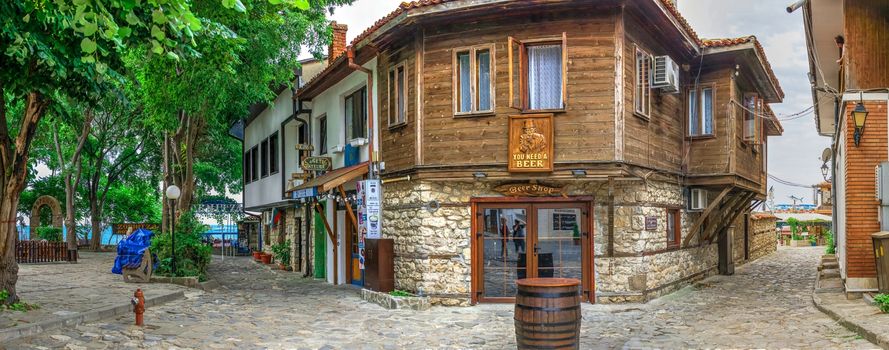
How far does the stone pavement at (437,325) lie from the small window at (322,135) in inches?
186

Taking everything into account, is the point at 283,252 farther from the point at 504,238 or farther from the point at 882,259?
the point at 882,259

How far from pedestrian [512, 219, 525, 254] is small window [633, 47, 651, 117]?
2894mm

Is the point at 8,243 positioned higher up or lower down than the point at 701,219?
lower down

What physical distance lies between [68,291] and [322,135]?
7.49 metres

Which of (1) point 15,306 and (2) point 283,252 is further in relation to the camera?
(2) point 283,252

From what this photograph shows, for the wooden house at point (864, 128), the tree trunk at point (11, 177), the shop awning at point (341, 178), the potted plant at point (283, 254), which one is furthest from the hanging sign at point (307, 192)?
the wooden house at point (864, 128)

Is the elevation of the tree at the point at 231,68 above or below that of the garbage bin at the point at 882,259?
above

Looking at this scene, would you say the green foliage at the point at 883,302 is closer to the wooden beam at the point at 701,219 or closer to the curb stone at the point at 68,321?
the wooden beam at the point at 701,219

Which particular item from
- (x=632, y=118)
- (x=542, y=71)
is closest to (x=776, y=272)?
(x=632, y=118)

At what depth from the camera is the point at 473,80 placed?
12.7 meters

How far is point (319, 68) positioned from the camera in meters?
23.3

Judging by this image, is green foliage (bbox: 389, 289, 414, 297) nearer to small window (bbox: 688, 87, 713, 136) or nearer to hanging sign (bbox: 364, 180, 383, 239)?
hanging sign (bbox: 364, 180, 383, 239)

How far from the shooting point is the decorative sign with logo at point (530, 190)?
12789 millimetres

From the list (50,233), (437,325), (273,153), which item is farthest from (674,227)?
(50,233)
